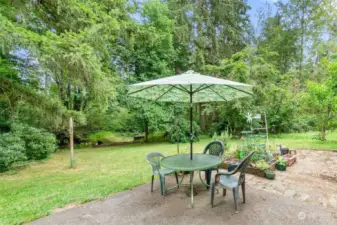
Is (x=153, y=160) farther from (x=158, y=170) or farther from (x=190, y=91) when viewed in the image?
(x=190, y=91)

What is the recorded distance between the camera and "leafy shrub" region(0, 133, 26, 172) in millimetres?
5016

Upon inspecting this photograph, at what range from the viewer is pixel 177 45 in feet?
42.8

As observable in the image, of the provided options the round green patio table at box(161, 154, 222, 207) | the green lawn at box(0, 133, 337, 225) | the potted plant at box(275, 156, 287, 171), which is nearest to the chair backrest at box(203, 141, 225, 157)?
the round green patio table at box(161, 154, 222, 207)

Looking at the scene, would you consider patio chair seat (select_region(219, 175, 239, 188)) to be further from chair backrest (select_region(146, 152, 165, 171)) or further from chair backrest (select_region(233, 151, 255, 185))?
chair backrest (select_region(146, 152, 165, 171))

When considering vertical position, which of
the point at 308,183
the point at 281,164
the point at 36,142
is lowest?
the point at 308,183

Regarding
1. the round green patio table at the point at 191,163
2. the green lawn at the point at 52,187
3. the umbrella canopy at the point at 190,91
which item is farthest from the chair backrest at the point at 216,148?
the green lawn at the point at 52,187

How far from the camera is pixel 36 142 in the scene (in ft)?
20.9

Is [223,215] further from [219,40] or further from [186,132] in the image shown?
[219,40]

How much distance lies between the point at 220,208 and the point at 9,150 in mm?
5412

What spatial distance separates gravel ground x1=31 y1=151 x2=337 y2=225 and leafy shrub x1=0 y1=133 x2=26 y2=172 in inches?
135

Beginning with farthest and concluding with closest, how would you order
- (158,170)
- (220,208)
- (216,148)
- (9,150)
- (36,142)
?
(36,142), (9,150), (216,148), (158,170), (220,208)

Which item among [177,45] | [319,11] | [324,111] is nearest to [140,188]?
[324,111]

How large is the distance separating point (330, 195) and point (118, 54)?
34.0 feet

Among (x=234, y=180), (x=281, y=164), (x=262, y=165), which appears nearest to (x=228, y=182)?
(x=234, y=180)
